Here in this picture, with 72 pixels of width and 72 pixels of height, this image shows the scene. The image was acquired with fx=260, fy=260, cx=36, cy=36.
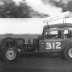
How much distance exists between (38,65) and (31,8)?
4388 millimetres

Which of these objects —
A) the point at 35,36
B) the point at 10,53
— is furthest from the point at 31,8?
the point at 10,53

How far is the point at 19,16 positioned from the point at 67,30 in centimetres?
327

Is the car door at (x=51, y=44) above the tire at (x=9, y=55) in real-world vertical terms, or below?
above

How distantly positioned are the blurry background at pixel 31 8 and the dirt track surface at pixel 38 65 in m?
2.92

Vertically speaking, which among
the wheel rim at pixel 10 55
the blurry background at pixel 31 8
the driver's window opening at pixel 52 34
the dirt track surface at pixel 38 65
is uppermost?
the blurry background at pixel 31 8

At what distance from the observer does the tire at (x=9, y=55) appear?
9758mm

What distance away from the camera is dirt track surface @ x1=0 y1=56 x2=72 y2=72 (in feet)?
26.9

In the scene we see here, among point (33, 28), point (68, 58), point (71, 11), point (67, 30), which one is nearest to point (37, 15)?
point (33, 28)

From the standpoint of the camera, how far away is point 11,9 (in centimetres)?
1265

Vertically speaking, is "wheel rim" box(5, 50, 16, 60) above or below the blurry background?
below

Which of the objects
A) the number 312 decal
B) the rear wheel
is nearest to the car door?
the number 312 decal

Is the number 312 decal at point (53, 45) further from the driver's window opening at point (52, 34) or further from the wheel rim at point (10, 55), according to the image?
the wheel rim at point (10, 55)

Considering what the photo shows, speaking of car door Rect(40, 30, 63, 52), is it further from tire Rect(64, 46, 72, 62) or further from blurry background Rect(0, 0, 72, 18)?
blurry background Rect(0, 0, 72, 18)

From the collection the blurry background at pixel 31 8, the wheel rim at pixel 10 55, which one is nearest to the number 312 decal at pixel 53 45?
the wheel rim at pixel 10 55
